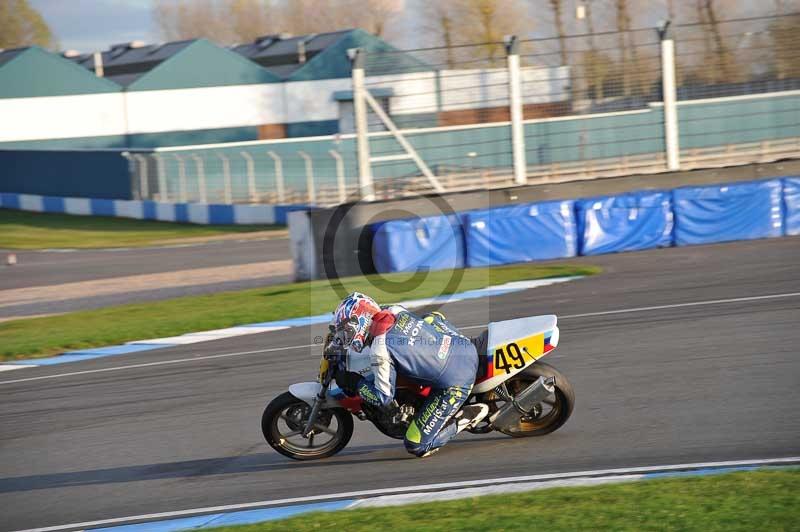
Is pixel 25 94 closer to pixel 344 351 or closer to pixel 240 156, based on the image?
pixel 240 156

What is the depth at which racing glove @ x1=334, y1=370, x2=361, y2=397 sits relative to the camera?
303 inches

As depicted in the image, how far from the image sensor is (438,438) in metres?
7.64

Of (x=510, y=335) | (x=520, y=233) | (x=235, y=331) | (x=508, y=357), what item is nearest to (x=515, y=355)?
(x=508, y=357)

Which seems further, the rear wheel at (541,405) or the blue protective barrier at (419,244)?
the blue protective barrier at (419,244)

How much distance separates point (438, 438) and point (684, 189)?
43.7 feet

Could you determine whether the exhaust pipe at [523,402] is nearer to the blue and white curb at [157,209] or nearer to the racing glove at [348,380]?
the racing glove at [348,380]

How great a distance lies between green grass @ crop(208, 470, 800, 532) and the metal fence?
1408 centimetres

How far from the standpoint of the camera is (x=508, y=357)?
7.78 meters

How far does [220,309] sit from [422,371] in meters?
9.95

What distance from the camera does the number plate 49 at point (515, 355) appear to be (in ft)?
25.5

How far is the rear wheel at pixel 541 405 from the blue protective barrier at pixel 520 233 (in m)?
11.1

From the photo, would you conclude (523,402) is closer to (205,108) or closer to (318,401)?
(318,401)

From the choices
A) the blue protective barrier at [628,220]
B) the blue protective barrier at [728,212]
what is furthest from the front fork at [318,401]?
the blue protective barrier at [728,212]

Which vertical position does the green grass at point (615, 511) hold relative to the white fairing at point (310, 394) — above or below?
below
